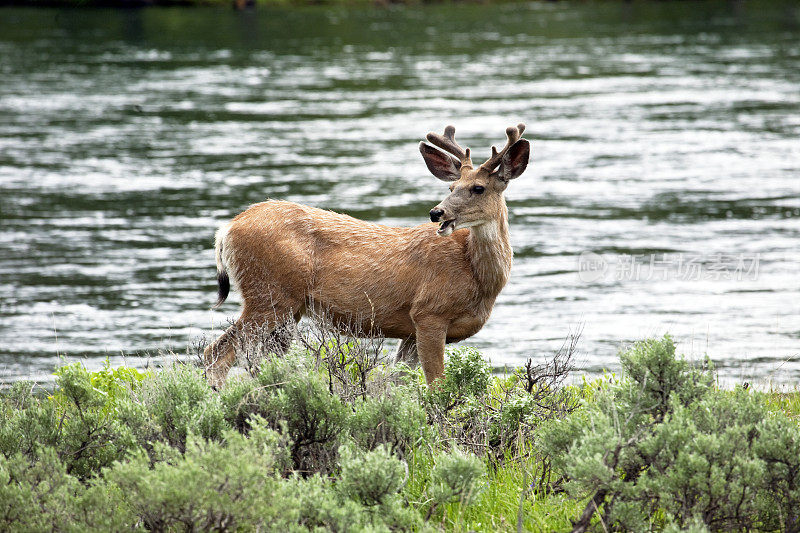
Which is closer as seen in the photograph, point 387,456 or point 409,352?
point 387,456

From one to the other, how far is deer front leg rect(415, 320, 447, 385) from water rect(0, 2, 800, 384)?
67.4 inches

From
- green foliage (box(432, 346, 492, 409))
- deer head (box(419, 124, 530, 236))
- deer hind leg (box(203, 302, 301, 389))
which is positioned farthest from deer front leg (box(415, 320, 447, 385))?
deer hind leg (box(203, 302, 301, 389))

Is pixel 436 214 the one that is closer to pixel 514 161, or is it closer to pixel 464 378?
pixel 514 161

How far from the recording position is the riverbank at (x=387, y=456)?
4.41m

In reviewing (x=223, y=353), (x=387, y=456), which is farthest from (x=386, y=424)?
(x=223, y=353)

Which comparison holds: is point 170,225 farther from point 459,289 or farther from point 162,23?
point 162,23

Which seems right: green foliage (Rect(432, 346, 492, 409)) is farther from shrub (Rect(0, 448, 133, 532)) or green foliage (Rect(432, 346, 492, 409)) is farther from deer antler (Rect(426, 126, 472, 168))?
shrub (Rect(0, 448, 133, 532))

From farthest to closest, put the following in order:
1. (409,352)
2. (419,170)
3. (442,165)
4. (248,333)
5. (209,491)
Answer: (419,170)
(409,352)
(442,165)
(248,333)
(209,491)

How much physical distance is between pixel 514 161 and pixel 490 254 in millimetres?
623

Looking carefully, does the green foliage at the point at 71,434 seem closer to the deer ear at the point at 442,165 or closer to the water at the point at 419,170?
the water at the point at 419,170

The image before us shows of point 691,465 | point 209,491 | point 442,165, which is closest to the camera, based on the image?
point 209,491

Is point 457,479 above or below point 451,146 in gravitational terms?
below

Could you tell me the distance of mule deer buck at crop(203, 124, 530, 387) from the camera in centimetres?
665

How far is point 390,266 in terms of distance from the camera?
6934 millimetres
